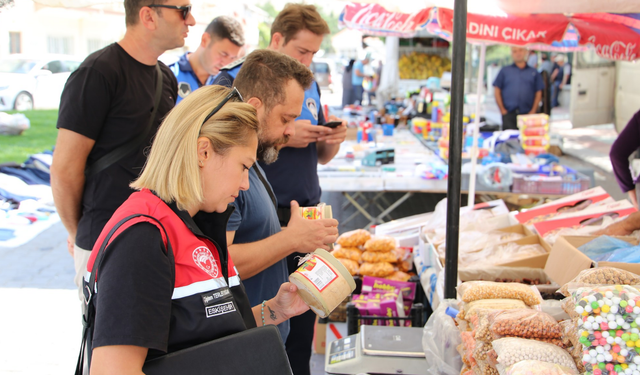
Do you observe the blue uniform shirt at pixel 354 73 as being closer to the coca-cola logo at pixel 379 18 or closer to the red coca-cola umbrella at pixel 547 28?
the coca-cola logo at pixel 379 18

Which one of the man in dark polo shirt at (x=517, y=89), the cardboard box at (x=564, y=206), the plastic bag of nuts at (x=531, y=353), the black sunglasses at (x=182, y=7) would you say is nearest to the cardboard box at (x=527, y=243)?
the cardboard box at (x=564, y=206)

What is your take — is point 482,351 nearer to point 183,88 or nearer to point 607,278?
point 607,278

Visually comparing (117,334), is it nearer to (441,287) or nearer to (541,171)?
(441,287)

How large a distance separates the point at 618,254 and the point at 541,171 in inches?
141

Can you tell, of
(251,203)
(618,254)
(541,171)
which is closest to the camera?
(251,203)

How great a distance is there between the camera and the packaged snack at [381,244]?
3826mm

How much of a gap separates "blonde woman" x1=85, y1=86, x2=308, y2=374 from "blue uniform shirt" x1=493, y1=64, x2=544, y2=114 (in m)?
8.02

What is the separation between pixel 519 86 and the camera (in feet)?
27.7

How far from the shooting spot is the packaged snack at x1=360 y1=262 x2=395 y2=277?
3.67 m

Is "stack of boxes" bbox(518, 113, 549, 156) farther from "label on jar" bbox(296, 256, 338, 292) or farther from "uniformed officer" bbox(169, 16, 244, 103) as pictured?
"label on jar" bbox(296, 256, 338, 292)

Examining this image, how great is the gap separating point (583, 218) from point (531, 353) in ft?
7.35

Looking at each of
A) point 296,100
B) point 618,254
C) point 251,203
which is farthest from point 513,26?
point 251,203

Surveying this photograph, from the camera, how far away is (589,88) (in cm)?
1352

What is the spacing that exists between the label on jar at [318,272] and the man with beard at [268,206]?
28 centimetres
